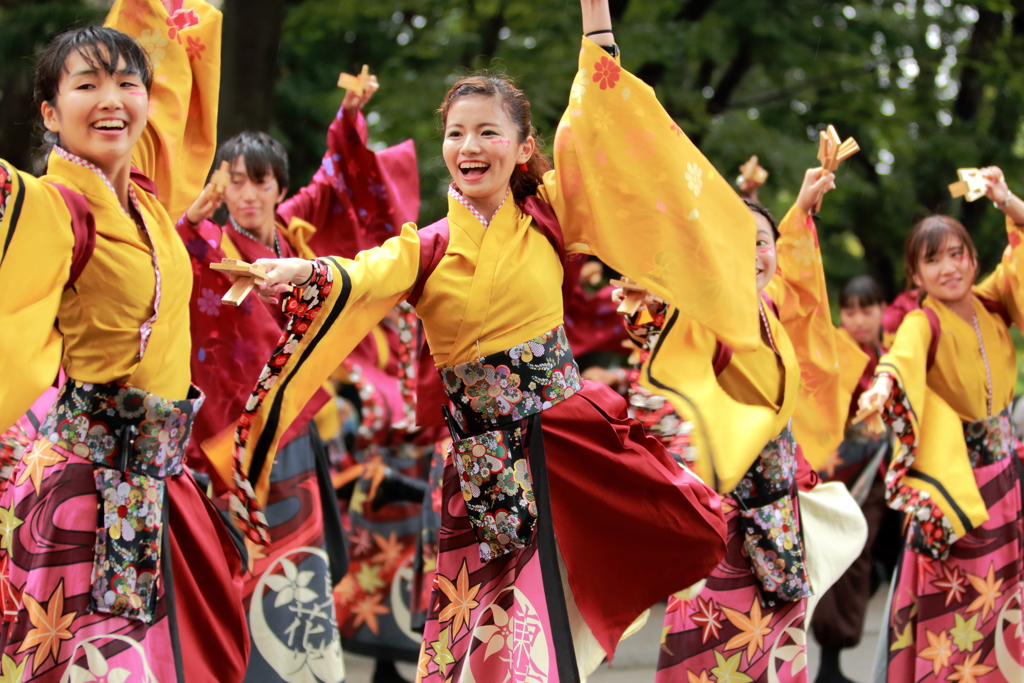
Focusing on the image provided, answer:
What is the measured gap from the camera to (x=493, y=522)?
2.66 meters

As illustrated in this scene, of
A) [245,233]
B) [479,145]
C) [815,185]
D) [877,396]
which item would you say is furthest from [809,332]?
[245,233]

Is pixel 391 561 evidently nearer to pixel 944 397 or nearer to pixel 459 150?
pixel 944 397

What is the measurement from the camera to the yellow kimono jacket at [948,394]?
3795mm

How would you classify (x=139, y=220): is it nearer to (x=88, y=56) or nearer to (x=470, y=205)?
(x=88, y=56)

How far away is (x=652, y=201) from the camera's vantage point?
110 inches

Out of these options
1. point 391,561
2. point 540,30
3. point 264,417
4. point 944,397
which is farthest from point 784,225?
point 540,30

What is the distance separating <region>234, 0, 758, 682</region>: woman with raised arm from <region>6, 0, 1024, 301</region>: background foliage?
12.0 ft

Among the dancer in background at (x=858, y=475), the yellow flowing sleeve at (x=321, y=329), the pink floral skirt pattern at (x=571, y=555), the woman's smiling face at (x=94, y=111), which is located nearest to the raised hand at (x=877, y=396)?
the pink floral skirt pattern at (x=571, y=555)

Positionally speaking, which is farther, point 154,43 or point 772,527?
point 772,527

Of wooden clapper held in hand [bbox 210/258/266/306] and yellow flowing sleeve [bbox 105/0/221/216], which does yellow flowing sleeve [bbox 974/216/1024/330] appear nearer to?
yellow flowing sleeve [bbox 105/0/221/216]

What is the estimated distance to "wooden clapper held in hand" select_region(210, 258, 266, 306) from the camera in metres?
2.13

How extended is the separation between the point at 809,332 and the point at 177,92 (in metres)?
2.29

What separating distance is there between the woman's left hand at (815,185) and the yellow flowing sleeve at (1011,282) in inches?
32.0

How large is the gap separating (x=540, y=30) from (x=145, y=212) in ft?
15.3
